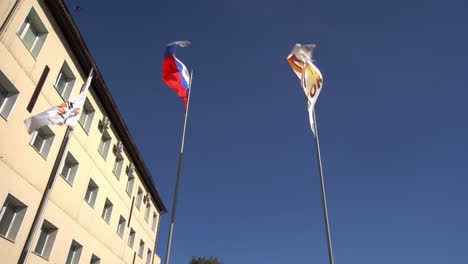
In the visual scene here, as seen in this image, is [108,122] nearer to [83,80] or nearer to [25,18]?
[83,80]

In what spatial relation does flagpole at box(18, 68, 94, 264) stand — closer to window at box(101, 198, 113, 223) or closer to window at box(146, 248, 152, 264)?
window at box(101, 198, 113, 223)

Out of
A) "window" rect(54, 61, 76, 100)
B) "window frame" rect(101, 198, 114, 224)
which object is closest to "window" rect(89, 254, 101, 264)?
"window frame" rect(101, 198, 114, 224)

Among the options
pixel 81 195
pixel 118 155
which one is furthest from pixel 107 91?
pixel 81 195

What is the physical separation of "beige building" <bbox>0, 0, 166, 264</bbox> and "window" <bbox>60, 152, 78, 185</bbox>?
6cm

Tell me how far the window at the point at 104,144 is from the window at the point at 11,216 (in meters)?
9.46

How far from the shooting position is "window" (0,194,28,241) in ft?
48.1

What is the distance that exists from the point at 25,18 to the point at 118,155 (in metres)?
14.1

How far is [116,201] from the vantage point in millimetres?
26938

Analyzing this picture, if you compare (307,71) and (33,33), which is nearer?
(307,71)

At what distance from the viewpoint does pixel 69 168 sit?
20.6 m

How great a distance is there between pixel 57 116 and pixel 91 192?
10.3 meters

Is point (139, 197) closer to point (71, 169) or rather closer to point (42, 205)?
point (71, 169)

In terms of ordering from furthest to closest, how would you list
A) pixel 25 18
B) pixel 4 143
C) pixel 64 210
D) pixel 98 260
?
pixel 98 260, pixel 64 210, pixel 25 18, pixel 4 143

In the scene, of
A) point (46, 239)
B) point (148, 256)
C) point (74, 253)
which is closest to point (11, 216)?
point (46, 239)
